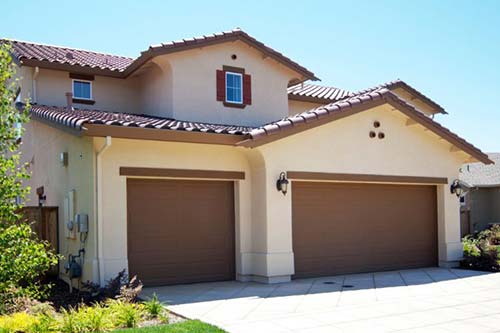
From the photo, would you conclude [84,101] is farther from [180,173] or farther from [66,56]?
[180,173]

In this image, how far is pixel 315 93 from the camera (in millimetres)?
21484

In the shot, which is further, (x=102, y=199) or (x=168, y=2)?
(x=168, y=2)

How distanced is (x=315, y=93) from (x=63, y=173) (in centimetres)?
1089

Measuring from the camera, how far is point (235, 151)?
13.6 metres

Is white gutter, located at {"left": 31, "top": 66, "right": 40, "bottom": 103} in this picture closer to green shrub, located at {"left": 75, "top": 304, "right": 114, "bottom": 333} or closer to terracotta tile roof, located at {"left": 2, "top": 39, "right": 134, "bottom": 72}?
terracotta tile roof, located at {"left": 2, "top": 39, "right": 134, "bottom": 72}

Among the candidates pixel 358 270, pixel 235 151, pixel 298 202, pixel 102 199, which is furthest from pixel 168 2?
pixel 358 270

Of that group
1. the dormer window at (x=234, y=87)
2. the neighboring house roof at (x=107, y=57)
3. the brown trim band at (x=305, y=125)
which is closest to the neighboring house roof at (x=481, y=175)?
the neighboring house roof at (x=107, y=57)

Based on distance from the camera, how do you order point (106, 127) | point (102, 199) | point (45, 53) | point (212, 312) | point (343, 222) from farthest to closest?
point (45, 53)
point (343, 222)
point (102, 199)
point (106, 127)
point (212, 312)

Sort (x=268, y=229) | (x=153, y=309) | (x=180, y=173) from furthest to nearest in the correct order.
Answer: (x=268, y=229)
(x=180, y=173)
(x=153, y=309)

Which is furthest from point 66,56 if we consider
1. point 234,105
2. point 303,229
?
point 303,229

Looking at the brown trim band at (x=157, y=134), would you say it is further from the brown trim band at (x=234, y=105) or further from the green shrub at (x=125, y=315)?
Result: the brown trim band at (x=234, y=105)

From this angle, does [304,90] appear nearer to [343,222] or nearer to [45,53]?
[343,222]

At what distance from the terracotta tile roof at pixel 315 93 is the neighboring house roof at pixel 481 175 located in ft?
39.0

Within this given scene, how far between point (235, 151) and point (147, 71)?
5.40 metres
